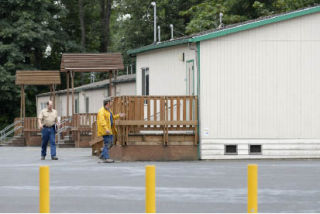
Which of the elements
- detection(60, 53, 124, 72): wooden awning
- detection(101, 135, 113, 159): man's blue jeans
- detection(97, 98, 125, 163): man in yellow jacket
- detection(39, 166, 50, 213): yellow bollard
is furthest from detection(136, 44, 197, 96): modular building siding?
detection(39, 166, 50, 213): yellow bollard

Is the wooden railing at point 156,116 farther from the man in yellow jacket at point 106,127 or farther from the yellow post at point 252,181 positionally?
the yellow post at point 252,181

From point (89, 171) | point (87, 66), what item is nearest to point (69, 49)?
point (87, 66)

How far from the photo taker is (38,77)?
45.3 m

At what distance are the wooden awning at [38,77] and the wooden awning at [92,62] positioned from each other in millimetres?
7757

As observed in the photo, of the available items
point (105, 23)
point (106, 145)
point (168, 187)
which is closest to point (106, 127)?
point (106, 145)

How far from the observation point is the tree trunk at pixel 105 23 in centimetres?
6619

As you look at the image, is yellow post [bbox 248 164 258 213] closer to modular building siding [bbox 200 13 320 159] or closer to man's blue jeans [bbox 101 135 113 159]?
man's blue jeans [bbox 101 135 113 159]

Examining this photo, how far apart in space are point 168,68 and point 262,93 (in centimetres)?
418

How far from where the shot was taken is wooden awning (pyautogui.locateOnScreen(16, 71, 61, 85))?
4506 centimetres

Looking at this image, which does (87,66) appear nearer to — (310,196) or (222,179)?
(222,179)

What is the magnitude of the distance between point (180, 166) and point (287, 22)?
21.1 feet

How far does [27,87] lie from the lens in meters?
57.2

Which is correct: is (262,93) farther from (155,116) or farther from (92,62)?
(92,62)

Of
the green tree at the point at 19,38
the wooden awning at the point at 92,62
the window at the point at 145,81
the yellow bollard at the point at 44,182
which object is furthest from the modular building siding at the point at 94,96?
the yellow bollard at the point at 44,182
